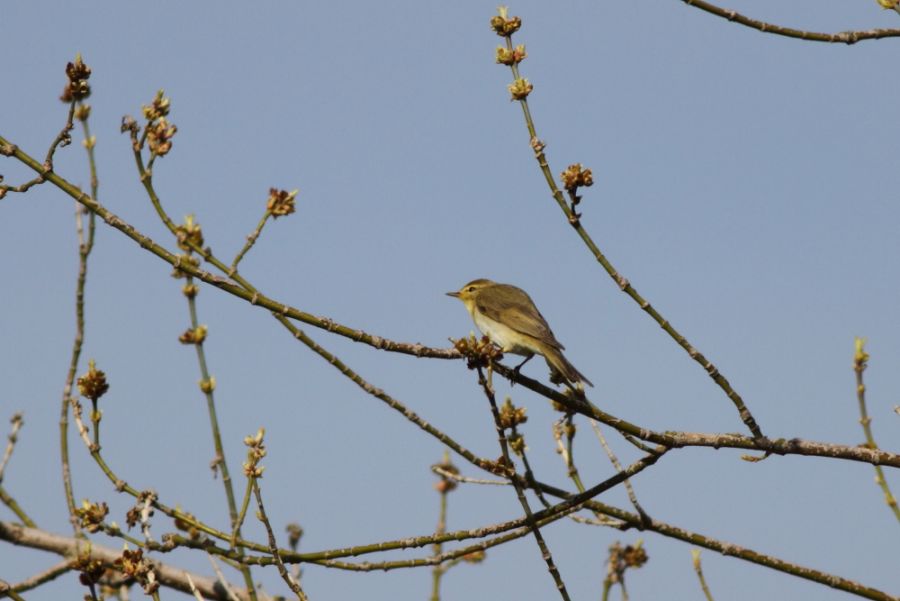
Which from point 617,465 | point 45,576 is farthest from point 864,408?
point 45,576

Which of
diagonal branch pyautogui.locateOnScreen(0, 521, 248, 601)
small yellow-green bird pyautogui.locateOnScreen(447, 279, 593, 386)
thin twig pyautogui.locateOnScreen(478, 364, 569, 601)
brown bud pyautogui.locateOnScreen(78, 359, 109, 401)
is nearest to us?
thin twig pyautogui.locateOnScreen(478, 364, 569, 601)

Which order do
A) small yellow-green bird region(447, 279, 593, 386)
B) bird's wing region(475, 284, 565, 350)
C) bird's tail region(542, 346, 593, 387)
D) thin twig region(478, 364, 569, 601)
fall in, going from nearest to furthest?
thin twig region(478, 364, 569, 601) → bird's tail region(542, 346, 593, 387) → small yellow-green bird region(447, 279, 593, 386) → bird's wing region(475, 284, 565, 350)

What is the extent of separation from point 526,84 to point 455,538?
6.16 ft

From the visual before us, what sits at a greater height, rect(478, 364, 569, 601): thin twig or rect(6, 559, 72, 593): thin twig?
rect(6, 559, 72, 593): thin twig

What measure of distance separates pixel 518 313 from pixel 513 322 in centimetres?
25

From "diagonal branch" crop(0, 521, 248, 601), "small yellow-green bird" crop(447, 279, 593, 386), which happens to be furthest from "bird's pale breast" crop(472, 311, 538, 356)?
"diagonal branch" crop(0, 521, 248, 601)

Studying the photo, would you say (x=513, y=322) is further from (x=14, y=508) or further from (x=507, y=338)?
(x=14, y=508)

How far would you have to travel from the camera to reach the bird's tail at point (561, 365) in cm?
698

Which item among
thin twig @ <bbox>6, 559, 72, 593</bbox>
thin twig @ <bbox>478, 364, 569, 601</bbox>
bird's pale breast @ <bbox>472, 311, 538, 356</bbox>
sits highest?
bird's pale breast @ <bbox>472, 311, 538, 356</bbox>

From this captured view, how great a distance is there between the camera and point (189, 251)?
527cm

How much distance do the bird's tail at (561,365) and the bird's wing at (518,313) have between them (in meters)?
0.06

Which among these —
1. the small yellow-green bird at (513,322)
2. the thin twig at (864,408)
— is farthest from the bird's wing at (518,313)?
the thin twig at (864,408)

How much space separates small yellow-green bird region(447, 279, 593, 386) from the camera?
7973 mm

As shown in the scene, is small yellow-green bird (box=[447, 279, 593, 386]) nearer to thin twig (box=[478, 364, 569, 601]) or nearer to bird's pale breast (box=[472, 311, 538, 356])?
bird's pale breast (box=[472, 311, 538, 356])
